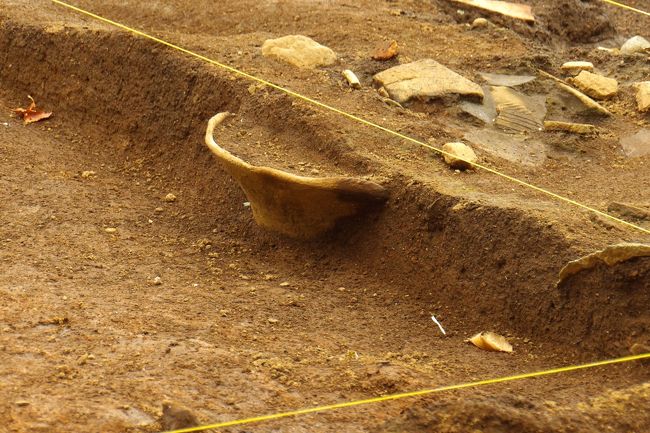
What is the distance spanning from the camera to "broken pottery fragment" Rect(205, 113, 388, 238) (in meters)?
4.26

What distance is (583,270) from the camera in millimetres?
3586

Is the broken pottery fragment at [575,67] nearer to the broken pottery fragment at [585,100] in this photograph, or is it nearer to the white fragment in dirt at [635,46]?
the broken pottery fragment at [585,100]

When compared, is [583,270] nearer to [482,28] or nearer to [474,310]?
[474,310]

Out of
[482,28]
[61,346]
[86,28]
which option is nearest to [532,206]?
[61,346]

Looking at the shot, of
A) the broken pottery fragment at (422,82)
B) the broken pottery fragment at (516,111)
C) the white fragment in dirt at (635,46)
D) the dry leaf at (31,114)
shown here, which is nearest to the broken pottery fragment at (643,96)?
the broken pottery fragment at (516,111)

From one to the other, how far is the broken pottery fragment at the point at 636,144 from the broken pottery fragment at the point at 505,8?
1831 millimetres

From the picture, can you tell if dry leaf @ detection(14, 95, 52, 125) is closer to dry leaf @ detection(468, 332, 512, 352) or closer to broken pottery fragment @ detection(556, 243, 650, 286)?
dry leaf @ detection(468, 332, 512, 352)

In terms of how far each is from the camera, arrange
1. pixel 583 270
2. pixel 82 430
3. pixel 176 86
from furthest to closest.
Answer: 1. pixel 176 86
2. pixel 583 270
3. pixel 82 430

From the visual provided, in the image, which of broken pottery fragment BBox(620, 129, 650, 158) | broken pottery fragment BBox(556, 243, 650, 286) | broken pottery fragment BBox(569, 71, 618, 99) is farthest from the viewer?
broken pottery fragment BBox(569, 71, 618, 99)

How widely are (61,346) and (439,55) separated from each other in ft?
10.8

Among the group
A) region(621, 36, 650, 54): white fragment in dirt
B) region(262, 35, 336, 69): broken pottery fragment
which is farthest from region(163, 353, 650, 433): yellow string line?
region(621, 36, 650, 54): white fragment in dirt

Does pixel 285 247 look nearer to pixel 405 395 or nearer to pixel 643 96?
pixel 405 395

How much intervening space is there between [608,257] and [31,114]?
369 cm

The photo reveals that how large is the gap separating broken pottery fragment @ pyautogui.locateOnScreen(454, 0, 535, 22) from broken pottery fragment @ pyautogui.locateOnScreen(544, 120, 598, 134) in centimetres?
176
